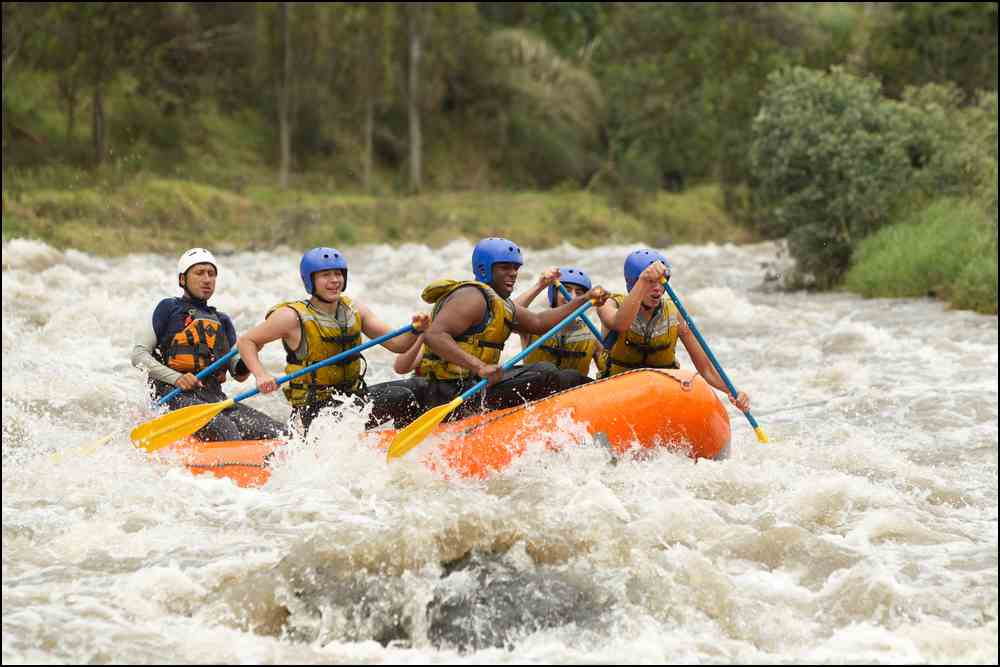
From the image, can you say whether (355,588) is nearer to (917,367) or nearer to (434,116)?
(917,367)

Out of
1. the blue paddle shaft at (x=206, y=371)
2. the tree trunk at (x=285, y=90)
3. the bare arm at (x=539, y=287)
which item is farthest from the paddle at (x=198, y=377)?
the tree trunk at (x=285, y=90)

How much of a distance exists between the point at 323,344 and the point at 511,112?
31658mm

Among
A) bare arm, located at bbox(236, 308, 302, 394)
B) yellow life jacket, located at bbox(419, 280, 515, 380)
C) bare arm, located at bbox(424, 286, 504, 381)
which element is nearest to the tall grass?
yellow life jacket, located at bbox(419, 280, 515, 380)

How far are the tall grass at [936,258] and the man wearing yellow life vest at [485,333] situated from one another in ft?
30.9

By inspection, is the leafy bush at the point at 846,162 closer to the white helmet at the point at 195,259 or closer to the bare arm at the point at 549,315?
the bare arm at the point at 549,315

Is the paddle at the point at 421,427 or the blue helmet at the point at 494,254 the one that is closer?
the paddle at the point at 421,427

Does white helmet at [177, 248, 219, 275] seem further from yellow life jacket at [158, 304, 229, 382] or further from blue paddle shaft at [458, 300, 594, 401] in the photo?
blue paddle shaft at [458, 300, 594, 401]

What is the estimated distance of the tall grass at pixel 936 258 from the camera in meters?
15.3

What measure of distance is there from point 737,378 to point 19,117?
71.3 feet

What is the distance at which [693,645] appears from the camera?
194 inches

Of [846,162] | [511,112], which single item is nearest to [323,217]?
[846,162]

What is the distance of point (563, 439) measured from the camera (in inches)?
267

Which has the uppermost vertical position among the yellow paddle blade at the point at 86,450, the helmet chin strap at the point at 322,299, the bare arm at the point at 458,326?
the helmet chin strap at the point at 322,299

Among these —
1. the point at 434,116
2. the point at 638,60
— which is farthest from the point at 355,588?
the point at 638,60
